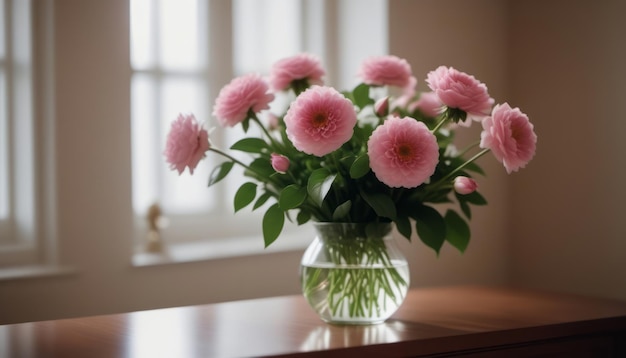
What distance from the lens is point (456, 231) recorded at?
1.71m

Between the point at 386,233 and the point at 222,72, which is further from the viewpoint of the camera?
the point at 222,72

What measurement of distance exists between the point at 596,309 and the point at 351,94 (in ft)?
2.35

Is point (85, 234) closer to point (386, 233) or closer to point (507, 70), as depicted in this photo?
point (386, 233)

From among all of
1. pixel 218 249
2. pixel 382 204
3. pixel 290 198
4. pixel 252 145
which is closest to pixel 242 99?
pixel 252 145

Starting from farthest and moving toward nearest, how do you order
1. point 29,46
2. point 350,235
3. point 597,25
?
point 597,25, point 29,46, point 350,235

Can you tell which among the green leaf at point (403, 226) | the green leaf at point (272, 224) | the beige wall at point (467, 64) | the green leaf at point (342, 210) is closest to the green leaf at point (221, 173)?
the green leaf at point (272, 224)

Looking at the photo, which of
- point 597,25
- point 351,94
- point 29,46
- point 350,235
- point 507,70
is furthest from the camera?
point 507,70

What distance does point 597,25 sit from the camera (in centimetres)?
253

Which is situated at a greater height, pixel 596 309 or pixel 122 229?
pixel 122 229

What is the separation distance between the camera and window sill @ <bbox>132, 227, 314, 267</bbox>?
91.3 inches

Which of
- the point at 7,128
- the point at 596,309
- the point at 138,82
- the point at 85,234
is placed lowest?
the point at 596,309

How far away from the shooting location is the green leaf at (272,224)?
5.33 ft

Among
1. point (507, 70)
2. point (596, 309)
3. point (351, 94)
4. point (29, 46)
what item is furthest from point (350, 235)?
point (507, 70)

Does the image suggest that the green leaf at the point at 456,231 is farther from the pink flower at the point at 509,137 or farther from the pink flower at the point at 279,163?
the pink flower at the point at 279,163
